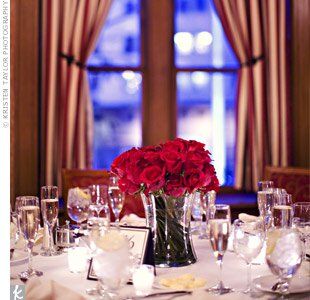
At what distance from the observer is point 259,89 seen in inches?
144

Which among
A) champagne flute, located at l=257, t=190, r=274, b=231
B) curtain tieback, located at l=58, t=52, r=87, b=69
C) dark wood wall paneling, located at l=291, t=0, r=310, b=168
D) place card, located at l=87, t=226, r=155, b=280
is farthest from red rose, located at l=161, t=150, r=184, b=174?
dark wood wall paneling, located at l=291, t=0, r=310, b=168

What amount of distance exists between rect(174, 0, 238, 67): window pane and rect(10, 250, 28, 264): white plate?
7.09ft

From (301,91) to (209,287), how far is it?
8.30 feet

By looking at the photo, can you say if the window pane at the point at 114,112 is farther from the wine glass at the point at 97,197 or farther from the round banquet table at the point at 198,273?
the round banquet table at the point at 198,273

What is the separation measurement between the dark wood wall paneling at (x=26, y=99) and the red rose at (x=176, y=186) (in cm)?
192

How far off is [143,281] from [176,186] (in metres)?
0.32

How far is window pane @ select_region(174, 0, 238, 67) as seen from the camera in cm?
369

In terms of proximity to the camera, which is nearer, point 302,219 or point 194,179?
point 194,179

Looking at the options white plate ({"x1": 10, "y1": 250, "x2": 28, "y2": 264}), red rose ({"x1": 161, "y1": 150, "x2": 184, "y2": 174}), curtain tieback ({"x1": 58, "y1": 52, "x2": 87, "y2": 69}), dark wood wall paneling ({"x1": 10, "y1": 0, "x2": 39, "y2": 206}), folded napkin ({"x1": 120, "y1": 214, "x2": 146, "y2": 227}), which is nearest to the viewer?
red rose ({"x1": 161, "y1": 150, "x2": 184, "y2": 174})

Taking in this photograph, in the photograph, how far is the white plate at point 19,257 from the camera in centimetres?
165

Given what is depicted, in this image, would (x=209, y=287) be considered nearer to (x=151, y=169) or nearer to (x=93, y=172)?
(x=151, y=169)

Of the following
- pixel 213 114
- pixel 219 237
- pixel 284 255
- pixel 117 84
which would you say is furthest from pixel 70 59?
pixel 284 255

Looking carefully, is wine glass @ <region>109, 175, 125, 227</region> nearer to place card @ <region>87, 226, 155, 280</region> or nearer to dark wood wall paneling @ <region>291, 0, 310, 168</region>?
place card @ <region>87, 226, 155, 280</region>

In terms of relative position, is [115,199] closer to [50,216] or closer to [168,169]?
[50,216]
